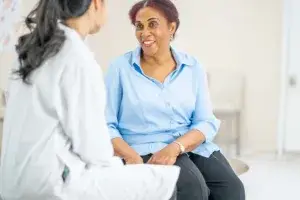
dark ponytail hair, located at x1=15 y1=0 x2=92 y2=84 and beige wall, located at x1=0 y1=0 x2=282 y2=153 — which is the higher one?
dark ponytail hair, located at x1=15 y1=0 x2=92 y2=84

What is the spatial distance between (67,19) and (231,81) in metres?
3.06

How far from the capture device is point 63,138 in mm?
1154

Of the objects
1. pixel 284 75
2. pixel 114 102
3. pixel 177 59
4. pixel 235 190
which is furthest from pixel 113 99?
pixel 284 75

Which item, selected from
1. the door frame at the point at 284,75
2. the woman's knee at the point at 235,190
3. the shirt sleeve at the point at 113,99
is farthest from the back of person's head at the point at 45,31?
the door frame at the point at 284,75

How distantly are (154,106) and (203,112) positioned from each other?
0.22 m

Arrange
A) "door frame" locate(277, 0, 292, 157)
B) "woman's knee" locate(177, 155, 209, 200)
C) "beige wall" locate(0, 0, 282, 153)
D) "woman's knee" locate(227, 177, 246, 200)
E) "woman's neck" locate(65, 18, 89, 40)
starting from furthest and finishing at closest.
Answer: "beige wall" locate(0, 0, 282, 153), "door frame" locate(277, 0, 292, 157), "woman's knee" locate(227, 177, 246, 200), "woman's knee" locate(177, 155, 209, 200), "woman's neck" locate(65, 18, 89, 40)

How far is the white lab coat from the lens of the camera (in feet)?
3.69

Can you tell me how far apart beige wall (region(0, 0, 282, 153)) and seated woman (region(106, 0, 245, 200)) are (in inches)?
88.5

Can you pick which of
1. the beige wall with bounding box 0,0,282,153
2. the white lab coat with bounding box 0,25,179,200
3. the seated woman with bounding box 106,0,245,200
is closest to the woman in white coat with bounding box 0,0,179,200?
the white lab coat with bounding box 0,25,179,200

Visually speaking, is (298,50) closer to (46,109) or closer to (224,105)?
(224,105)

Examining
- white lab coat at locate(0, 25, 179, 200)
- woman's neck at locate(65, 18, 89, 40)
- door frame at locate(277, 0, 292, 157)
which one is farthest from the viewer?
door frame at locate(277, 0, 292, 157)

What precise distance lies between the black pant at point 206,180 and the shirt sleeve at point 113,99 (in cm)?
19

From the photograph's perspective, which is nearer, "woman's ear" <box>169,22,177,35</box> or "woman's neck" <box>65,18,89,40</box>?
"woman's neck" <box>65,18,89,40</box>

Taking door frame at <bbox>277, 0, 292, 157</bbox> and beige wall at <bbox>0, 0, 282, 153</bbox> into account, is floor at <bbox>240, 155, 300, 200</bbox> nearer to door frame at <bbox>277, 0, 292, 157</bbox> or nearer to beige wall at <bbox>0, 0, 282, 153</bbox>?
door frame at <bbox>277, 0, 292, 157</bbox>
